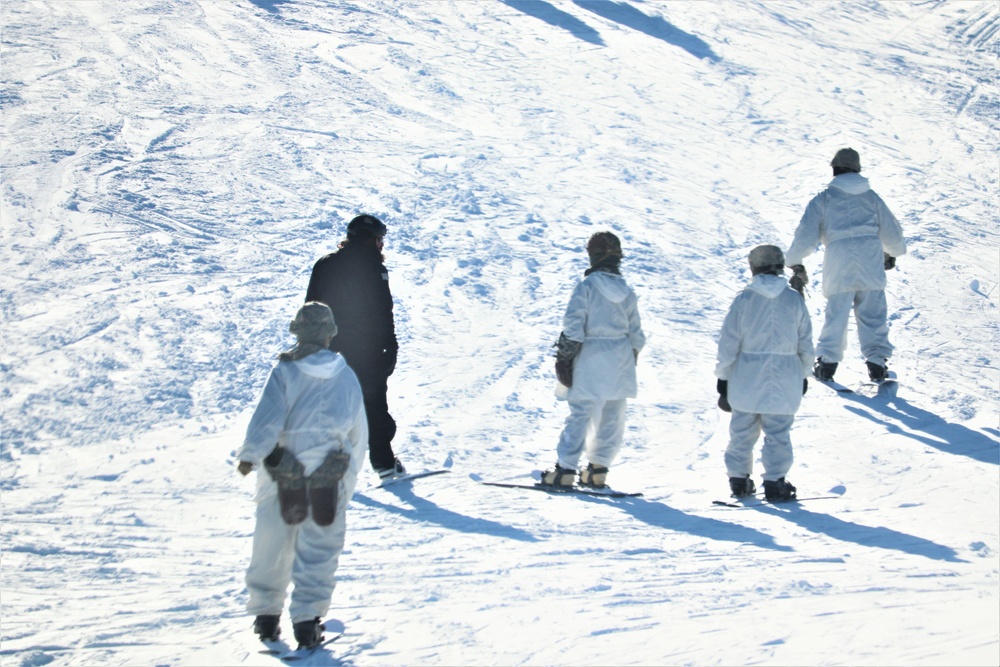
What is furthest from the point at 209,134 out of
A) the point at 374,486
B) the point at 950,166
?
the point at 950,166

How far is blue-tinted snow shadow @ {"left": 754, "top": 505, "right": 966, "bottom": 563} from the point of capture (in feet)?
18.9

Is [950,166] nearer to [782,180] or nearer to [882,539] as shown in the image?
[782,180]

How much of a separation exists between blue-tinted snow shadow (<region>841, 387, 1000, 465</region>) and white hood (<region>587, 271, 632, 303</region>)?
2.67 m

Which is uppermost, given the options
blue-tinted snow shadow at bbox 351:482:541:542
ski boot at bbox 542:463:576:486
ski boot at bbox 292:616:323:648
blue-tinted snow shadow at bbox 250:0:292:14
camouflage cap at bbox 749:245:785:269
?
blue-tinted snow shadow at bbox 250:0:292:14

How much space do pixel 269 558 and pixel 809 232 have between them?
549 centimetres

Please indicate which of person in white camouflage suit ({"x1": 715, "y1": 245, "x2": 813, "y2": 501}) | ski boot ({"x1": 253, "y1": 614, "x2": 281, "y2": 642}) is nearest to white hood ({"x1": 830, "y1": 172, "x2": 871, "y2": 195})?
person in white camouflage suit ({"x1": 715, "y1": 245, "x2": 813, "y2": 501})

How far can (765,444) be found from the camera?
271 inches

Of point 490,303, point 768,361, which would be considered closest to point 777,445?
point 768,361

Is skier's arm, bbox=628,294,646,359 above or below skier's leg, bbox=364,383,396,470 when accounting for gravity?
above

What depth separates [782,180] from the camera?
15156 mm

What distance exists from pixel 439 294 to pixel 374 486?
442 centimetres

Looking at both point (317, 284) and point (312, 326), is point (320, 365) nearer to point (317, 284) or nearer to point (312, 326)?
point (312, 326)

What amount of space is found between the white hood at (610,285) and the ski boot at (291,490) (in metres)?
2.71

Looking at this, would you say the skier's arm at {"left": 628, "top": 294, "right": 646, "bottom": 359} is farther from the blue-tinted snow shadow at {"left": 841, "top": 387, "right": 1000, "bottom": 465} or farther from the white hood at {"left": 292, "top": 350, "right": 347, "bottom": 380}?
the white hood at {"left": 292, "top": 350, "right": 347, "bottom": 380}
